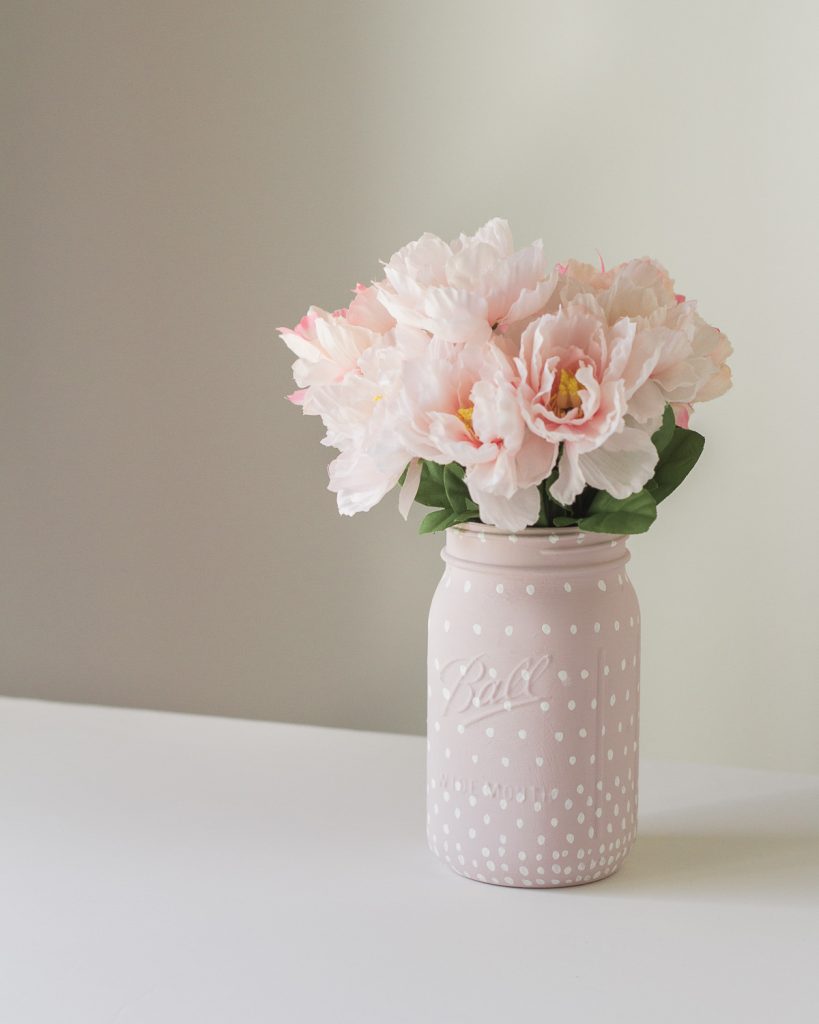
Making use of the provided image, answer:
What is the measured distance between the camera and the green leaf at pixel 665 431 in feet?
2.62

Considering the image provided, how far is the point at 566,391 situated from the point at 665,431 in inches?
4.0

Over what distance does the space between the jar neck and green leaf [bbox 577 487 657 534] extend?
2cm

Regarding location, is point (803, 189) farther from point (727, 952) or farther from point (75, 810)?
point (75, 810)

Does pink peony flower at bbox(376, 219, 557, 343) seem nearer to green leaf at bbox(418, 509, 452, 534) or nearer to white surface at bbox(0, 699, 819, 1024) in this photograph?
green leaf at bbox(418, 509, 452, 534)

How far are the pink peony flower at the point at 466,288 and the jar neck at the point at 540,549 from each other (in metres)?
0.14

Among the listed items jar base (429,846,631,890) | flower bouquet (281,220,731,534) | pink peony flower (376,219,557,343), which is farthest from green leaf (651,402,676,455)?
jar base (429,846,631,890)

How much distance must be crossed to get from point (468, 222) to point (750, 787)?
0.61 meters

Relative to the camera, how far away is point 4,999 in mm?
705

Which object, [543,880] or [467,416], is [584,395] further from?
[543,880]

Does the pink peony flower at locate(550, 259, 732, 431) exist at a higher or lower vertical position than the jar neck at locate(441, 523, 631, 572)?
higher

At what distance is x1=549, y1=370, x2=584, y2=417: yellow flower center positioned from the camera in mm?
737

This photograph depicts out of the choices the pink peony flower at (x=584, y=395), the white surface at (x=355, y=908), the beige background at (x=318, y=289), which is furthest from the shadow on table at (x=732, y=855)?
the pink peony flower at (x=584, y=395)

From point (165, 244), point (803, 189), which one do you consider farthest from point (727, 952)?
point (165, 244)

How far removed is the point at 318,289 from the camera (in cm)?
131
